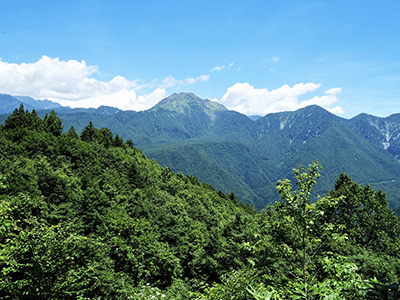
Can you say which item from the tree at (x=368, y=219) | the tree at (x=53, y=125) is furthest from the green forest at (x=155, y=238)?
the tree at (x=53, y=125)

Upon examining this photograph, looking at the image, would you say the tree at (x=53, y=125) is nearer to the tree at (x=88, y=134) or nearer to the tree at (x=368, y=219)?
the tree at (x=88, y=134)

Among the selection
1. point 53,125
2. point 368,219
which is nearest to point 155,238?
point 368,219

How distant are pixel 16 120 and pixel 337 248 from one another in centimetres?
5281

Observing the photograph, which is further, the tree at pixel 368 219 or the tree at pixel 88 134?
the tree at pixel 88 134

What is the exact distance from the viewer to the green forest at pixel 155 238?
21.4 feet

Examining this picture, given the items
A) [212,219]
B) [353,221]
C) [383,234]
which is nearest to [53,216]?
[212,219]

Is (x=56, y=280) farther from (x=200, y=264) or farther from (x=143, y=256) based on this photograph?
(x=200, y=264)

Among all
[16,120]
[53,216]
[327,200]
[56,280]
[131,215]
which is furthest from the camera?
[16,120]

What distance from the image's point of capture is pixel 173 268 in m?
19.7

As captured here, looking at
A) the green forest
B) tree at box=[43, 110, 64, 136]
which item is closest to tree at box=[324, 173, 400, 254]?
the green forest

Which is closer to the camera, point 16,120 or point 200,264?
point 200,264

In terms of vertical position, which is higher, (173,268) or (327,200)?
(327,200)

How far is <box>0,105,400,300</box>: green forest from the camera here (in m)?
6.53

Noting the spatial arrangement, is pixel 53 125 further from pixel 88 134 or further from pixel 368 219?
pixel 368 219
